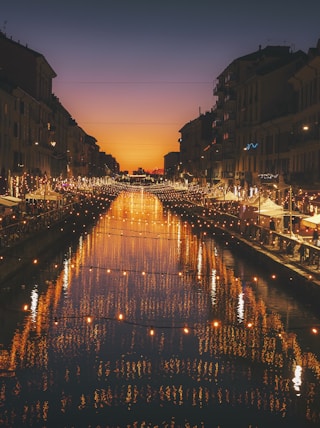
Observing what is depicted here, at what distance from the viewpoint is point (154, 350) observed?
20.0 meters

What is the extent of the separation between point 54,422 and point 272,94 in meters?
69.3

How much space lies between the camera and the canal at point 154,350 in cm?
1525

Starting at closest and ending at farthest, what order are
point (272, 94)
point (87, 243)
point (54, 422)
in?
point (54, 422), point (87, 243), point (272, 94)

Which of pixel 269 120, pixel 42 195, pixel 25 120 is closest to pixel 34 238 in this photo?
pixel 42 195

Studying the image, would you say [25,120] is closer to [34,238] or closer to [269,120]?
[269,120]

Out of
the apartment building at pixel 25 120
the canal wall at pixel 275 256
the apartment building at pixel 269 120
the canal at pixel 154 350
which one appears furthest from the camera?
the apartment building at pixel 25 120

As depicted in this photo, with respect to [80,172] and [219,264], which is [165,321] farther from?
[80,172]

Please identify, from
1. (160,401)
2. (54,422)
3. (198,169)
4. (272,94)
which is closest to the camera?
(54,422)

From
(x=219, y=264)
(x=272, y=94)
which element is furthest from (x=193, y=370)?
(x=272, y=94)

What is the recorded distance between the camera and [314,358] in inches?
767

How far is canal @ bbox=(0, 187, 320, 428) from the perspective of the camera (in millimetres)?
15250

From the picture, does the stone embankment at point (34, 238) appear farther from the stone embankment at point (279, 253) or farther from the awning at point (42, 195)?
the stone embankment at point (279, 253)

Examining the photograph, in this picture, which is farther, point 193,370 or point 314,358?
point 314,358

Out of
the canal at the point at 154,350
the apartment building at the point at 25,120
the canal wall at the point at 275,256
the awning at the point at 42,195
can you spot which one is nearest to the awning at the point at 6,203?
the canal at the point at 154,350
